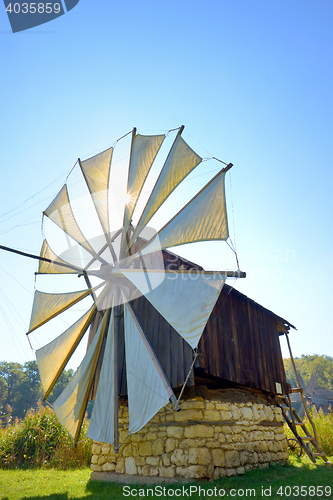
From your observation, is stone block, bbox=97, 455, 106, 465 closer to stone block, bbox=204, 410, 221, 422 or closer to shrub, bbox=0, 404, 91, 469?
shrub, bbox=0, 404, 91, 469

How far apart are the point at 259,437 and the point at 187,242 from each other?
608 cm

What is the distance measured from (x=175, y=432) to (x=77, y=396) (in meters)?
2.63

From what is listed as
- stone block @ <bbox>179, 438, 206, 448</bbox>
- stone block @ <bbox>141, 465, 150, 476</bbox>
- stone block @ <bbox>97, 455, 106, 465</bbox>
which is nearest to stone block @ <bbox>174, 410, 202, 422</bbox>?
stone block @ <bbox>179, 438, 206, 448</bbox>

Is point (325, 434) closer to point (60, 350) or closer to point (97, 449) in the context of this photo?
point (97, 449)

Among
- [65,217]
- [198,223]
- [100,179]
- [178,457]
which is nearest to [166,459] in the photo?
[178,457]

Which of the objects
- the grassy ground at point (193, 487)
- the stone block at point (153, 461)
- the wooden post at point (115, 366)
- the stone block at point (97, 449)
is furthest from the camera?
the stone block at point (97, 449)

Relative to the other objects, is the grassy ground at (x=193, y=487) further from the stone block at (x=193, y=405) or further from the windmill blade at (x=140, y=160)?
the windmill blade at (x=140, y=160)

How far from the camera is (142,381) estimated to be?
7.20 metres

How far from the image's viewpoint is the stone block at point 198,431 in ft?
25.1

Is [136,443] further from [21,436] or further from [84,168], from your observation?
[84,168]

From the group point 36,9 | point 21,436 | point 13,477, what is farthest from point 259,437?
point 36,9

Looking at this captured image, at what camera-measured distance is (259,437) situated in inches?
370

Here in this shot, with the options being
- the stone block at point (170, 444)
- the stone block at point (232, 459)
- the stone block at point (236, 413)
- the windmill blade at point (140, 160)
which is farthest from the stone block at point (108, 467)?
the windmill blade at point (140, 160)

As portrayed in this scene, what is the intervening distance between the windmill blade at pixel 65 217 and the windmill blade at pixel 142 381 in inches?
106
